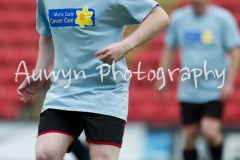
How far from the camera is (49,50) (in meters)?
3.92

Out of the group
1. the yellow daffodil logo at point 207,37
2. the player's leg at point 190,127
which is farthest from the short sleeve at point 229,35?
the player's leg at point 190,127

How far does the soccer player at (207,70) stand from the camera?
596cm

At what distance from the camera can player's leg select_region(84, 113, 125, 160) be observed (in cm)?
347

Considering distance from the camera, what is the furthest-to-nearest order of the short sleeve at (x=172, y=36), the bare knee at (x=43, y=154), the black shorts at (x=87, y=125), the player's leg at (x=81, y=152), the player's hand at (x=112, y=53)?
the short sleeve at (x=172, y=36) < the player's leg at (x=81, y=152) < the black shorts at (x=87, y=125) < the bare knee at (x=43, y=154) < the player's hand at (x=112, y=53)

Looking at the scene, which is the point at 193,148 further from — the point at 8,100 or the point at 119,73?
the point at 8,100

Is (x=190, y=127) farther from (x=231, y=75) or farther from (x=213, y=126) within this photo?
(x=231, y=75)

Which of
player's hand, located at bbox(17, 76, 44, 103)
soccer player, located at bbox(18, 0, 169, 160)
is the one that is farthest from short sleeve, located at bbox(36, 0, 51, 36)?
player's hand, located at bbox(17, 76, 44, 103)

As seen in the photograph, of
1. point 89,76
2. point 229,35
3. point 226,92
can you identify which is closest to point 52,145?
point 89,76

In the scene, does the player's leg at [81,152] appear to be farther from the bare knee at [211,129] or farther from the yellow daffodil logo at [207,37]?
the yellow daffodil logo at [207,37]

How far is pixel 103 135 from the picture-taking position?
3.50 m

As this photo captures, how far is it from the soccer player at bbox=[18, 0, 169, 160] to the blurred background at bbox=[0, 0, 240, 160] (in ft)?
11.2

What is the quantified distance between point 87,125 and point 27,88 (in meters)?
0.55

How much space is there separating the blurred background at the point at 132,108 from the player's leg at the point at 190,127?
36.7 inches

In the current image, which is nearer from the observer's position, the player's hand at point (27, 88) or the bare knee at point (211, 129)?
the player's hand at point (27, 88)
